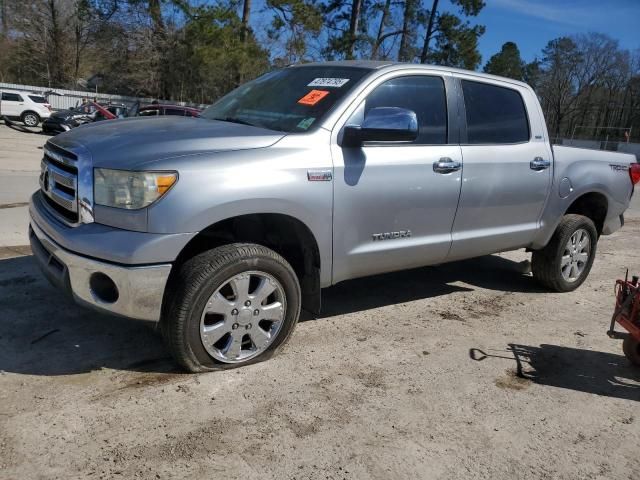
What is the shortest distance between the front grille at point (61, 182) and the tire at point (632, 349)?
3.62m

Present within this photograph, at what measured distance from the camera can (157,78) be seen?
131 ft

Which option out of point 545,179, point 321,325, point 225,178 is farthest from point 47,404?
point 545,179

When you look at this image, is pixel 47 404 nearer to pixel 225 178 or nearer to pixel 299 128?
pixel 225 178

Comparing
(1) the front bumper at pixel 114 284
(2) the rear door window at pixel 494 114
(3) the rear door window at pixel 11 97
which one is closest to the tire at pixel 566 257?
(2) the rear door window at pixel 494 114

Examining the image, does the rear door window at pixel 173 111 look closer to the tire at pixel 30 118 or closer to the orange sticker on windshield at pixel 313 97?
the tire at pixel 30 118

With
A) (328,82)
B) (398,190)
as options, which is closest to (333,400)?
(398,190)

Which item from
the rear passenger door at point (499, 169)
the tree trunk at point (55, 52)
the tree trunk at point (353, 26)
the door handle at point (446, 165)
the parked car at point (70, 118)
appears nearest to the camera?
the door handle at point (446, 165)

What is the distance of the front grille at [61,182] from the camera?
3.02 metres

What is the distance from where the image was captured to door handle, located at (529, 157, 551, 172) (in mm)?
4691

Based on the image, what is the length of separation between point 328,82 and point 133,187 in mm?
1613

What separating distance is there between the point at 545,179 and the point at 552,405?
222 centimetres

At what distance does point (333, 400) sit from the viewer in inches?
123

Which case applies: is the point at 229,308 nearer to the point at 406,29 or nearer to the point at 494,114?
the point at 494,114

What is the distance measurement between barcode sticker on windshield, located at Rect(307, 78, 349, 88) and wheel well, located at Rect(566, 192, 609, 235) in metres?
2.93
